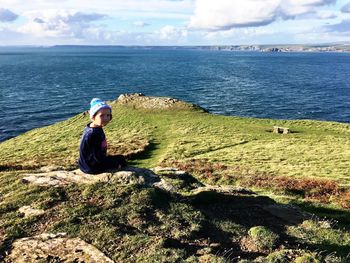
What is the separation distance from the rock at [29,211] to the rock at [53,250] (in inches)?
55.0

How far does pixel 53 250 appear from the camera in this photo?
11000 mm

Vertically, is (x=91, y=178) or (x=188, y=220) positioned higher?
(x=91, y=178)

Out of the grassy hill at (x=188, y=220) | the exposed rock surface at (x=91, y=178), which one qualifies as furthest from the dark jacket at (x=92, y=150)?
the grassy hill at (x=188, y=220)

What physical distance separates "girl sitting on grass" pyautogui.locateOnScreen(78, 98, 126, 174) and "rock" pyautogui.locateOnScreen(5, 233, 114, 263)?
3.79m

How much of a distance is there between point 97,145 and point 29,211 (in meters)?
3.35

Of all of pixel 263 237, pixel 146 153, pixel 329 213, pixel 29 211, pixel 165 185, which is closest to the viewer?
pixel 263 237

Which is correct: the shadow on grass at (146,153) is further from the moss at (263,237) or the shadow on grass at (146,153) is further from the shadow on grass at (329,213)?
the moss at (263,237)

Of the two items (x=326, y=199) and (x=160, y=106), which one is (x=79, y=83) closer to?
(x=160, y=106)

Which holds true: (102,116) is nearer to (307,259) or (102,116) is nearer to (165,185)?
(165,185)

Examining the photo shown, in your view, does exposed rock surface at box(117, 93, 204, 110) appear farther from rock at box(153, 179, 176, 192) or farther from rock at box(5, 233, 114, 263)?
rock at box(5, 233, 114, 263)

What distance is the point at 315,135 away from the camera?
57.5 meters

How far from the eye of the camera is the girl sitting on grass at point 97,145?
44.4 feet

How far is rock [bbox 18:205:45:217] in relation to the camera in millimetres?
12860

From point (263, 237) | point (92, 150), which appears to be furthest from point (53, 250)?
point (263, 237)
